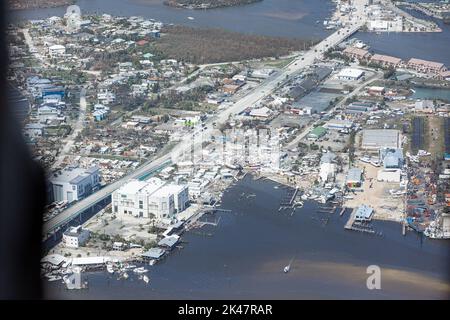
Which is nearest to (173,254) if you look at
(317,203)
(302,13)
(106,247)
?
(106,247)

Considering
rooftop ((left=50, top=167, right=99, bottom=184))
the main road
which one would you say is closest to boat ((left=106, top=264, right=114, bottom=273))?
the main road

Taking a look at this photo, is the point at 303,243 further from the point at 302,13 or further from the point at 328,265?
the point at 302,13

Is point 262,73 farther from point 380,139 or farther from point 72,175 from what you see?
point 72,175

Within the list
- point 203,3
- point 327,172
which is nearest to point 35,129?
point 327,172

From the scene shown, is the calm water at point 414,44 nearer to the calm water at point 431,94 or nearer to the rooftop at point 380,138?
the calm water at point 431,94

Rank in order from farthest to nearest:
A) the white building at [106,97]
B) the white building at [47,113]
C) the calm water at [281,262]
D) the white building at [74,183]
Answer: the white building at [106,97] → the white building at [47,113] → the white building at [74,183] → the calm water at [281,262]

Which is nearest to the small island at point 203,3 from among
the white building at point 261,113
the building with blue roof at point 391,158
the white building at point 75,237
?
the white building at point 261,113
